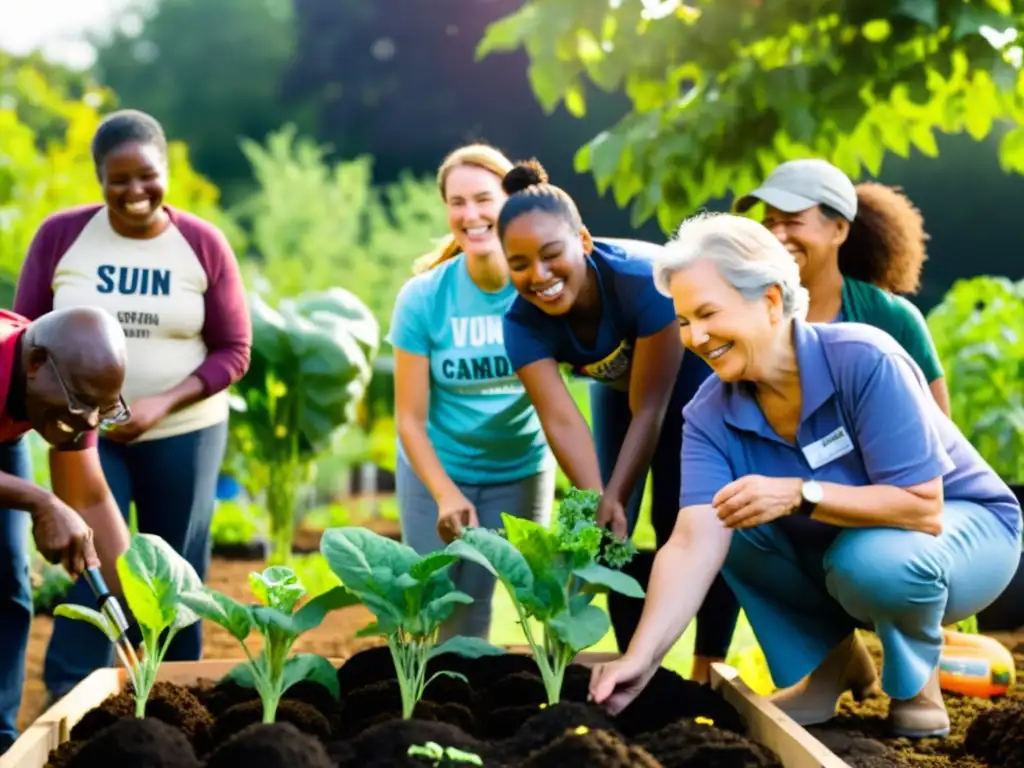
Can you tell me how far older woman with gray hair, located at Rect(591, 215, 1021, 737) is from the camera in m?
2.83

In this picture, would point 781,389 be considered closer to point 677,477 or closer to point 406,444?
point 677,477

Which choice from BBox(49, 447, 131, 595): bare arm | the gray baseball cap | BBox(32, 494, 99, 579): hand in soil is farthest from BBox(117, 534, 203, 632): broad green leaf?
the gray baseball cap

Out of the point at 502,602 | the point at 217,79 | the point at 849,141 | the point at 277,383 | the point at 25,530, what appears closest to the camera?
the point at 25,530

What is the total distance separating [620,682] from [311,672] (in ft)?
2.13

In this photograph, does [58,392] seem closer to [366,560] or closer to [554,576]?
[366,560]

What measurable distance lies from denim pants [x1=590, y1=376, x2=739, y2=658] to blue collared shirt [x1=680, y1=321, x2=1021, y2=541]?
564mm

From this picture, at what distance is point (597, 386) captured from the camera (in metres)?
3.81

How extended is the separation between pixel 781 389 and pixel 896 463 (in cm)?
29

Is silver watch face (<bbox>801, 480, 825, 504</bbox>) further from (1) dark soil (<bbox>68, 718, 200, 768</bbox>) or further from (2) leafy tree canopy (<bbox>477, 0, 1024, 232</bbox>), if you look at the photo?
(2) leafy tree canopy (<bbox>477, 0, 1024, 232</bbox>)

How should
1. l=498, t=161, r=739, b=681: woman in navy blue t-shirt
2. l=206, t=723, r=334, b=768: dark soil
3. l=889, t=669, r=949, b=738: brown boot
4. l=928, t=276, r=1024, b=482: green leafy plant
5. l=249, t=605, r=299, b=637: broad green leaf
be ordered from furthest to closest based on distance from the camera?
l=928, t=276, r=1024, b=482: green leafy plant
l=889, t=669, r=949, b=738: brown boot
l=498, t=161, r=739, b=681: woman in navy blue t-shirt
l=249, t=605, r=299, b=637: broad green leaf
l=206, t=723, r=334, b=768: dark soil

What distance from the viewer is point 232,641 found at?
5.24 m

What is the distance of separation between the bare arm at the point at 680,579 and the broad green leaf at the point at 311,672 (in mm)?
631

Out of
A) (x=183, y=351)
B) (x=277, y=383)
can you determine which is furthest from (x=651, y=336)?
(x=277, y=383)

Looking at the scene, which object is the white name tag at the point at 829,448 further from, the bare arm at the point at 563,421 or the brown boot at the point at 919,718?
the brown boot at the point at 919,718
